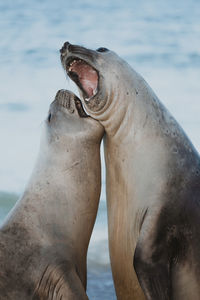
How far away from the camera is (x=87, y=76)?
16.9 ft

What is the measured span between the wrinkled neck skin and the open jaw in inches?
13.4

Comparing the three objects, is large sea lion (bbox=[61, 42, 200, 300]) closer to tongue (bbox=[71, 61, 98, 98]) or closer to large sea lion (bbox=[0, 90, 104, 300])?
tongue (bbox=[71, 61, 98, 98])

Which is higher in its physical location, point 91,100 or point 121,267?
point 91,100

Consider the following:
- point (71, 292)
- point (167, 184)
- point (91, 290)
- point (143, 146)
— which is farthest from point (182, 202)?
point (91, 290)

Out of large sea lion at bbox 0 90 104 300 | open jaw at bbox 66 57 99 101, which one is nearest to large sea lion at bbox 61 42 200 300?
open jaw at bbox 66 57 99 101

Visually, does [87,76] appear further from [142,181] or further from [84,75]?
[142,181]

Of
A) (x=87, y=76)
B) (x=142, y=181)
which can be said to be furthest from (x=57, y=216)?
(x=87, y=76)

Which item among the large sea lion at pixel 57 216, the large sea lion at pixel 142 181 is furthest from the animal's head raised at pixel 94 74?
the large sea lion at pixel 57 216

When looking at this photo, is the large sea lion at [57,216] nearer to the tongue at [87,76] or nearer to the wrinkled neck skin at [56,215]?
the wrinkled neck skin at [56,215]

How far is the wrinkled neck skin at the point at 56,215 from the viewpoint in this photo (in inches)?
189

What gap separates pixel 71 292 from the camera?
464 cm

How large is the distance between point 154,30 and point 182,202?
1632 cm

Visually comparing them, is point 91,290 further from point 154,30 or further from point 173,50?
point 154,30

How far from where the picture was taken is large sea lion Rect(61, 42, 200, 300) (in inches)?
187
